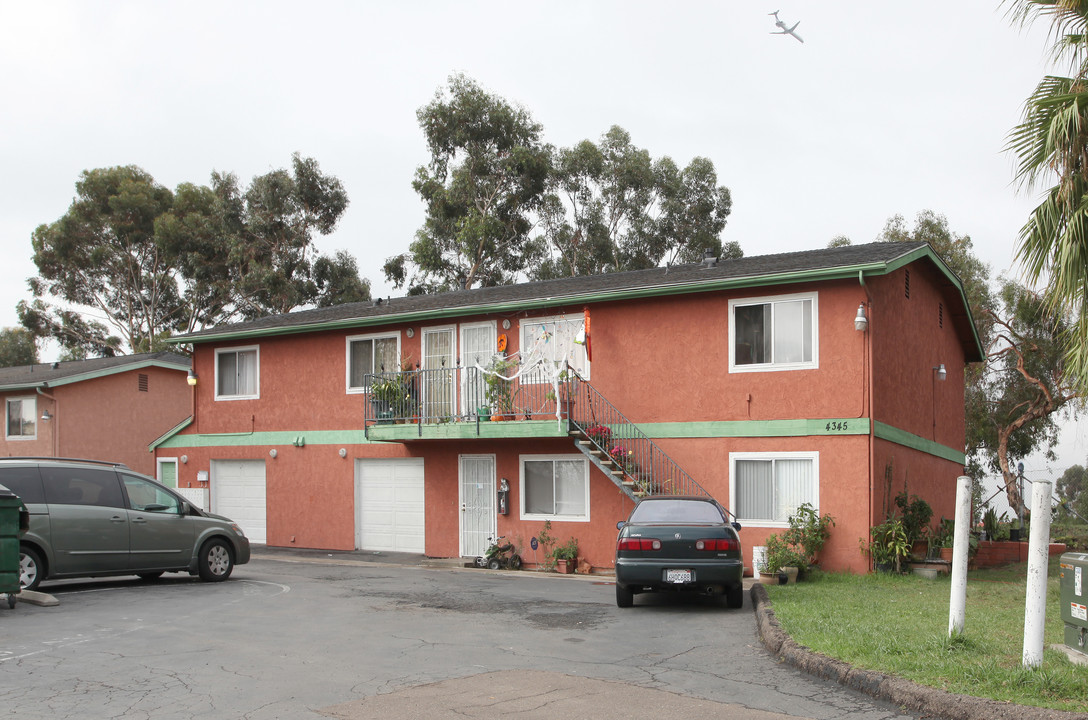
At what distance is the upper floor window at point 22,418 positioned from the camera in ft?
92.9

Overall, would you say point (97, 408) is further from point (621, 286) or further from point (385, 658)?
point (385, 658)

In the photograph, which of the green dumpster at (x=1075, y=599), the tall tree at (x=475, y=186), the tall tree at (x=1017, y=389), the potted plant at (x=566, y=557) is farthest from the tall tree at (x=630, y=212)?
the green dumpster at (x=1075, y=599)

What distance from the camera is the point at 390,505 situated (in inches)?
863

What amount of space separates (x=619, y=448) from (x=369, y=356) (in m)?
7.40

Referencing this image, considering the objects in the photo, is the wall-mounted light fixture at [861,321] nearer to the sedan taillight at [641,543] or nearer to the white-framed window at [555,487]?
the white-framed window at [555,487]

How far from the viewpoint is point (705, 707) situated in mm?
7059

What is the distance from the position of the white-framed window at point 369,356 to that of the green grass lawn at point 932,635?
1091 centimetres

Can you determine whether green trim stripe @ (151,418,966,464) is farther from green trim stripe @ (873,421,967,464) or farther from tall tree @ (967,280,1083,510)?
tall tree @ (967,280,1083,510)

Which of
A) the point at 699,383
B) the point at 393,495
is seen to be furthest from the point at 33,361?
the point at 699,383

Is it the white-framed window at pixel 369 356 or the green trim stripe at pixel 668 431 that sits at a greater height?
the white-framed window at pixel 369 356

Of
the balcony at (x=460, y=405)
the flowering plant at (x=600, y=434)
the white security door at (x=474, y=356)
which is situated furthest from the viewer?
the white security door at (x=474, y=356)

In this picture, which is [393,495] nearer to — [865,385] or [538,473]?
[538,473]

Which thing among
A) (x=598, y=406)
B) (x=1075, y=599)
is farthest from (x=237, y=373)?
(x=1075, y=599)

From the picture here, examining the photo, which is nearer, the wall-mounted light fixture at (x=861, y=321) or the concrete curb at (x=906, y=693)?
the concrete curb at (x=906, y=693)
